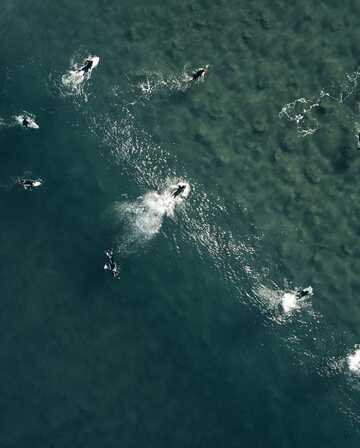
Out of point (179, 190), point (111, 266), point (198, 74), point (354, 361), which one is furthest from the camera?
point (198, 74)

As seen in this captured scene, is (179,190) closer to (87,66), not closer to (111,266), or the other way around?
(111,266)

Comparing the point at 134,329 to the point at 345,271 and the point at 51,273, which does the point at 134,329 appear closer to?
the point at 51,273

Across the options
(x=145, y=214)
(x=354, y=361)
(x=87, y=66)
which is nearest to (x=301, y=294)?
(x=354, y=361)

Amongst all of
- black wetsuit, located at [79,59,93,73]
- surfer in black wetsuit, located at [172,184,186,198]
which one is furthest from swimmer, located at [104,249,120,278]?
black wetsuit, located at [79,59,93,73]

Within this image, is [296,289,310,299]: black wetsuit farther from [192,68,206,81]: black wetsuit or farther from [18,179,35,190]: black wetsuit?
[18,179,35,190]: black wetsuit

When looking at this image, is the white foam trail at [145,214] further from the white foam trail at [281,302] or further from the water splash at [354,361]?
the water splash at [354,361]

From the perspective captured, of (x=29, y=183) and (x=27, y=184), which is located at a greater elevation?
(x=29, y=183)

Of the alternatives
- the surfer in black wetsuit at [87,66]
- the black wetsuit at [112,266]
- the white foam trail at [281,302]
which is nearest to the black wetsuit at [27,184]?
the black wetsuit at [112,266]
